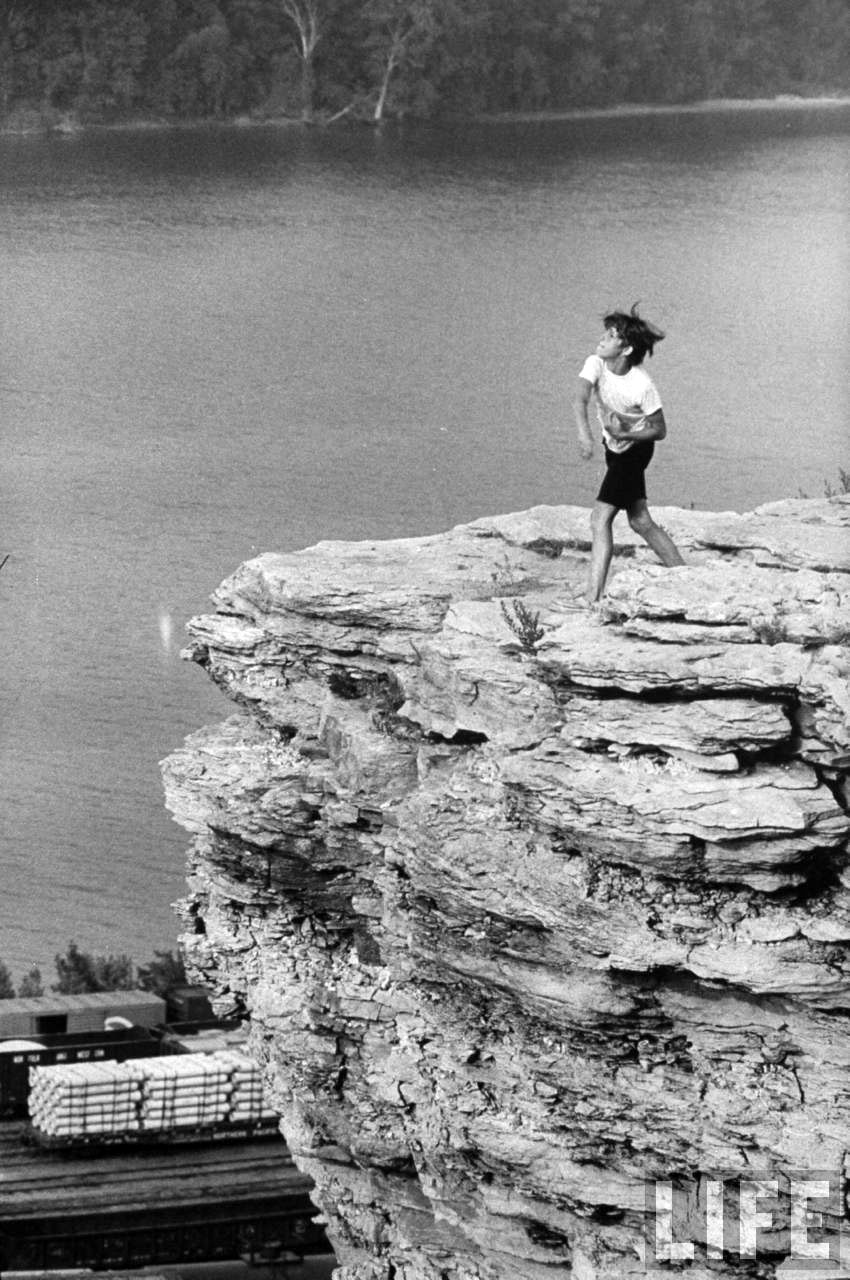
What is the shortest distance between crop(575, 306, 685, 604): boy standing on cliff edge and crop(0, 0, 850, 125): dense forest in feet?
154

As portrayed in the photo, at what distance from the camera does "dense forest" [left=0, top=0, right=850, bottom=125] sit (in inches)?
2454

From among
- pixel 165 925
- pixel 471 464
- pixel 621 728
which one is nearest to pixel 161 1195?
pixel 165 925

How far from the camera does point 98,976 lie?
114 ft

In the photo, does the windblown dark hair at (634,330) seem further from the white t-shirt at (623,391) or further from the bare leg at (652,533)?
the bare leg at (652,533)

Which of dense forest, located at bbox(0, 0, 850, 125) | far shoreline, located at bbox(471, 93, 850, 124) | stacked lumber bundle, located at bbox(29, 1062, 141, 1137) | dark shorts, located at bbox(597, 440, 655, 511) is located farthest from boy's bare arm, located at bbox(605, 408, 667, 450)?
far shoreline, located at bbox(471, 93, 850, 124)

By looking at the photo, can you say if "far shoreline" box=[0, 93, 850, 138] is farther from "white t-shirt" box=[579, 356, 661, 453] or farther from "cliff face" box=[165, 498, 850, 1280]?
"white t-shirt" box=[579, 356, 661, 453]

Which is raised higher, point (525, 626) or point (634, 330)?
point (634, 330)

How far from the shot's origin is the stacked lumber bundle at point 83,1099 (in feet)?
101

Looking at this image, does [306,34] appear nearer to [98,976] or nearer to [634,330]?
[98,976]

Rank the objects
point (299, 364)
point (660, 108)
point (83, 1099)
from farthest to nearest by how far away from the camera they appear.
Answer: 1. point (660, 108)
2. point (299, 364)
3. point (83, 1099)

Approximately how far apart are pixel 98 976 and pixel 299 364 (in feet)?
71.6

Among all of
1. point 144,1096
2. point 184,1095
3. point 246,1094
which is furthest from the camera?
point 246,1094

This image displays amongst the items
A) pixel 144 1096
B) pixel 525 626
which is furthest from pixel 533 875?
pixel 144 1096

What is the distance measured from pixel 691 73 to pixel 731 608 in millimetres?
56418
